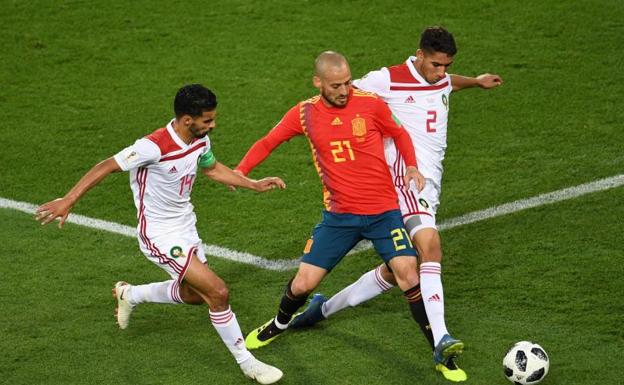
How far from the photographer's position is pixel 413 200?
8695mm

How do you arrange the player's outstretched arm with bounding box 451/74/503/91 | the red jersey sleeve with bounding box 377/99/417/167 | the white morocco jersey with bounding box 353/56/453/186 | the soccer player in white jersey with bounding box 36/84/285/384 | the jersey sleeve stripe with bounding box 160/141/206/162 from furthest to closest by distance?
1. the player's outstretched arm with bounding box 451/74/503/91
2. the white morocco jersey with bounding box 353/56/453/186
3. the red jersey sleeve with bounding box 377/99/417/167
4. the jersey sleeve stripe with bounding box 160/141/206/162
5. the soccer player in white jersey with bounding box 36/84/285/384

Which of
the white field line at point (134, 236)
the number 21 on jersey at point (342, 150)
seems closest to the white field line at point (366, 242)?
the white field line at point (134, 236)

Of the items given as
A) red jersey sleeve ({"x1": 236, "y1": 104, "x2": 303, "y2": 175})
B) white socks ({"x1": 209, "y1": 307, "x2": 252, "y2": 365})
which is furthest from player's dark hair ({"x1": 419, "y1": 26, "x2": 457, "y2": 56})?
white socks ({"x1": 209, "y1": 307, "x2": 252, "y2": 365})

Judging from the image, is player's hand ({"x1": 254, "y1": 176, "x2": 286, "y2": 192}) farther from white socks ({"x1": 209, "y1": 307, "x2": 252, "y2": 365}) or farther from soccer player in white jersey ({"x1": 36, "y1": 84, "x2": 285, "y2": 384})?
white socks ({"x1": 209, "y1": 307, "x2": 252, "y2": 365})

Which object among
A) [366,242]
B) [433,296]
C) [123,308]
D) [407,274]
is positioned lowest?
[366,242]

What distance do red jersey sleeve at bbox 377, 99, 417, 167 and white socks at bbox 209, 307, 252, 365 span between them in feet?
5.49

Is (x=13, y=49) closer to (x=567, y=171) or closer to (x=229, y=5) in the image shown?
(x=229, y=5)

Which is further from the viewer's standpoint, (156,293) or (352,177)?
(156,293)

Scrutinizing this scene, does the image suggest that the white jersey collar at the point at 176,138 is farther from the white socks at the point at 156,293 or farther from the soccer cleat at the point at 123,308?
the soccer cleat at the point at 123,308

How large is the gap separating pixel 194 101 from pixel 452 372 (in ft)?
8.34

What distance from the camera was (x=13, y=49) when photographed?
14867mm

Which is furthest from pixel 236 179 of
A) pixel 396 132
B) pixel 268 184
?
pixel 396 132

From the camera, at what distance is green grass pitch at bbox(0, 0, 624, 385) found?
870cm

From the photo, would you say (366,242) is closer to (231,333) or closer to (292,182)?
(292,182)
